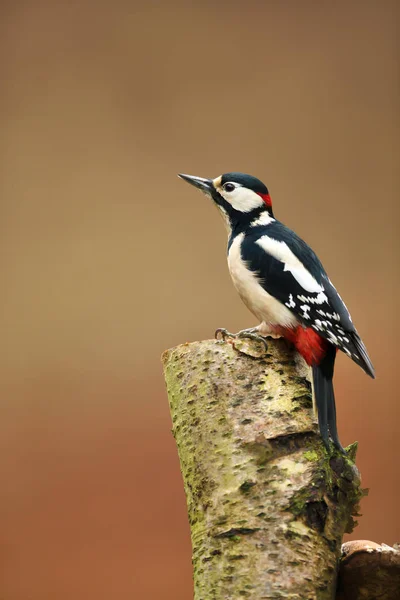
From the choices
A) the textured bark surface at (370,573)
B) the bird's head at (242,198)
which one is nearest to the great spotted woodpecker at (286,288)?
the bird's head at (242,198)

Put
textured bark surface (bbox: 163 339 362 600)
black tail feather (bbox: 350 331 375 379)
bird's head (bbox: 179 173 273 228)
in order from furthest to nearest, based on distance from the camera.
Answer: bird's head (bbox: 179 173 273 228) → black tail feather (bbox: 350 331 375 379) → textured bark surface (bbox: 163 339 362 600)

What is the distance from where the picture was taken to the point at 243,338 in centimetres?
133

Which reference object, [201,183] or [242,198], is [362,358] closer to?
[242,198]

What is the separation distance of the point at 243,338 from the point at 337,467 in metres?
0.29

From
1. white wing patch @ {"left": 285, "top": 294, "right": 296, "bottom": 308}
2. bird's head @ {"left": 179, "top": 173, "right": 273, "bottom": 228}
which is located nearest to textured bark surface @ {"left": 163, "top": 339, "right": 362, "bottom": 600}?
white wing patch @ {"left": 285, "top": 294, "right": 296, "bottom": 308}

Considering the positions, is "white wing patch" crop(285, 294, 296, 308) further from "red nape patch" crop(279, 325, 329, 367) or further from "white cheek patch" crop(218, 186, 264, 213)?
"white cheek patch" crop(218, 186, 264, 213)

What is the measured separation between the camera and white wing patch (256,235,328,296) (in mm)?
1409

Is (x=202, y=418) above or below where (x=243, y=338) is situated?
below

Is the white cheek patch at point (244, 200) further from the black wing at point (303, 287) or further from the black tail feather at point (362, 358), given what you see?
the black tail feather at point (362, 358)

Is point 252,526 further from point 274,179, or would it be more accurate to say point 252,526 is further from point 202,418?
point 274,179

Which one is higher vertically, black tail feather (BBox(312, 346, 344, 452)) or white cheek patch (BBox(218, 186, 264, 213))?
white cheek patch (BBox(218, 186, 264, 213))

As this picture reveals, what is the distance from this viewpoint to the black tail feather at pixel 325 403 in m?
1.19

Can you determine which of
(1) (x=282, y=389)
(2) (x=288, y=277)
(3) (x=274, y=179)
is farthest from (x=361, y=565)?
(3) (x=274, y=179)

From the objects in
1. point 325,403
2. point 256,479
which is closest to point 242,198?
point 325,403
